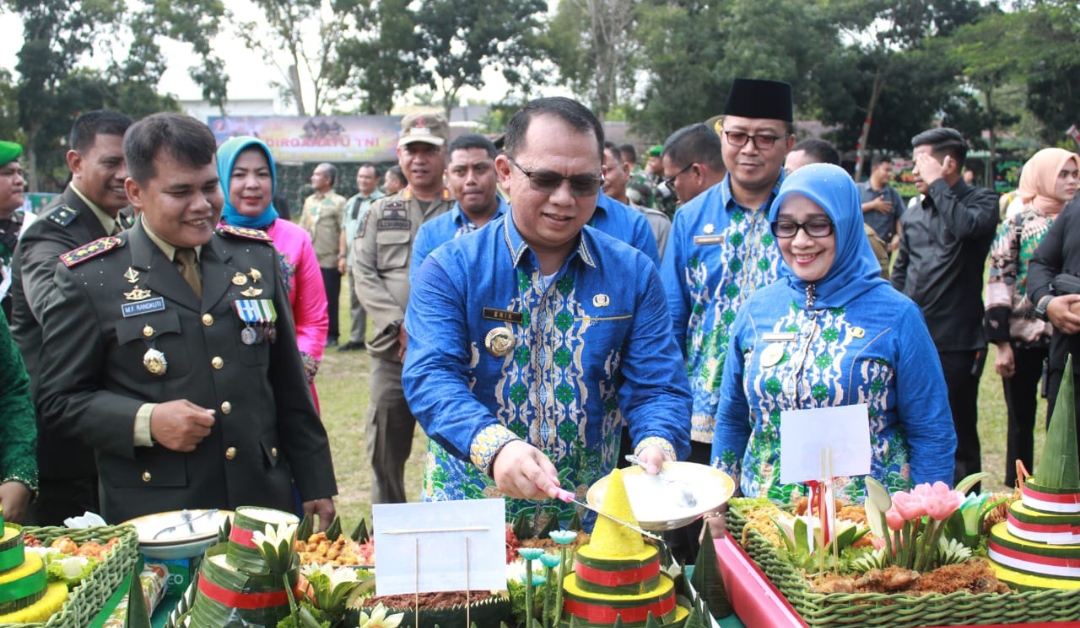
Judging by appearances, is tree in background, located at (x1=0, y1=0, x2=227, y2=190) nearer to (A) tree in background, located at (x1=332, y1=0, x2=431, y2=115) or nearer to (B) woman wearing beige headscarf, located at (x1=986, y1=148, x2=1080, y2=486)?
(A) tree in background, located at (x1=332, y1=0, x2=431, y2=115)

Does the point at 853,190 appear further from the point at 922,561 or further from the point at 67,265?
the point at 67,265

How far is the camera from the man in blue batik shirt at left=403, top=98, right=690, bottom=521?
2.23 metres

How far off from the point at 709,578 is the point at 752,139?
211 centimetres

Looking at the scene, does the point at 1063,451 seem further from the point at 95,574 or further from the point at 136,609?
the point at 95,574

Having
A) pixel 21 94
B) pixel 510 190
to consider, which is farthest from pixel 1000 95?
pixel 510 190

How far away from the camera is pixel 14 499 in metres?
2.54

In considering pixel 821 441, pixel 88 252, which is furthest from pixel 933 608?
pixel 88 252

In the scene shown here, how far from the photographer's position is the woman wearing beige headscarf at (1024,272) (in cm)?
525

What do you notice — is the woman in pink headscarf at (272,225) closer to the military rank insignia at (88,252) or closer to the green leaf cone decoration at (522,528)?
the military rank insignia at (88,252)

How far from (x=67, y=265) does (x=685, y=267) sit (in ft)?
7.25

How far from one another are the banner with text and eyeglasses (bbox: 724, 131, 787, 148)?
27.6m

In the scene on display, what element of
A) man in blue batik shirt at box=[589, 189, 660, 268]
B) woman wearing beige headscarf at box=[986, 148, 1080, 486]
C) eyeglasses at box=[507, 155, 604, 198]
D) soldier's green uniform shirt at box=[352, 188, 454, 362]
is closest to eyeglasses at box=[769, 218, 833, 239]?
eyeglasses at box=[507, 155, 604, 198]

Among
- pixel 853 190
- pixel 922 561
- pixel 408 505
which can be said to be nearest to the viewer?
pixel 408 505

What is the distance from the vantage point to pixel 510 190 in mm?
2312
